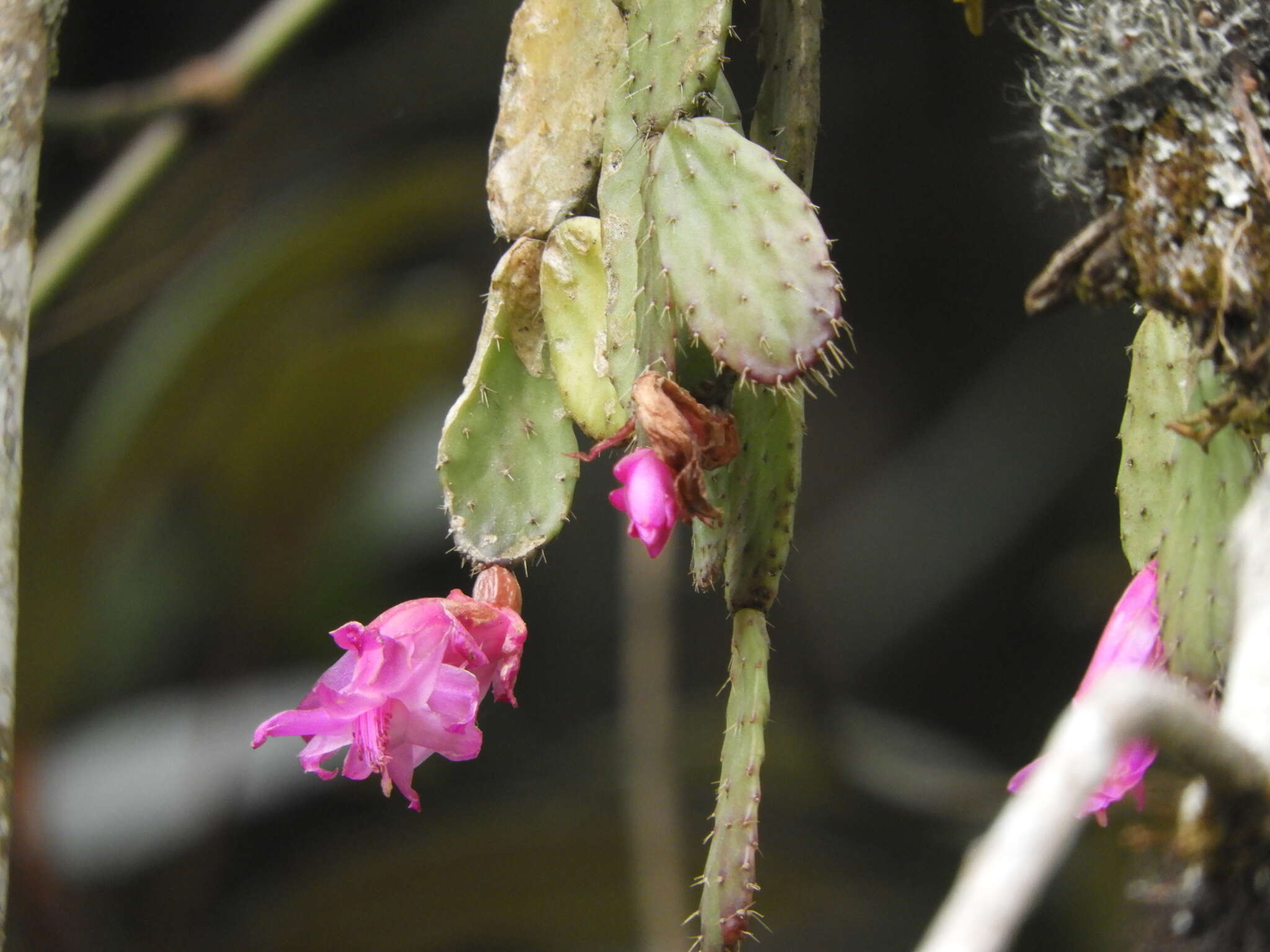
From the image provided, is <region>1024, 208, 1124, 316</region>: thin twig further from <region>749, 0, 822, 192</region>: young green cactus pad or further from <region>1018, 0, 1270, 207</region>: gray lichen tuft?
<region>749, 0, 822, 192</region>: young green cactus pad

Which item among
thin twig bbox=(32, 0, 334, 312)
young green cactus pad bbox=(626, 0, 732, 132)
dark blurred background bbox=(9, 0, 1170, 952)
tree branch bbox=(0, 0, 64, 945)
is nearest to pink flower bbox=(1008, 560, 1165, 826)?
young green cactus pad bbox=(626, 0, 732, 132)

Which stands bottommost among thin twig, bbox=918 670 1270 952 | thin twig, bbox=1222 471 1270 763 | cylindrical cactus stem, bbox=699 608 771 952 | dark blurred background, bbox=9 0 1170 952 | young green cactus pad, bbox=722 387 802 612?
thin twig, bbox=918 670 1270 952

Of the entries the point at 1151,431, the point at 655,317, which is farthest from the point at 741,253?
the point at 1151,431

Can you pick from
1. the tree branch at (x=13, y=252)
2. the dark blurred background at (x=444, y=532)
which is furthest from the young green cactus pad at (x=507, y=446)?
the dark blurred background at (x=444, y=532)

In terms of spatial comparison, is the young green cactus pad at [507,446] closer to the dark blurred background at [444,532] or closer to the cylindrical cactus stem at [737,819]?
the cylindrical cactus stem at [737,819]

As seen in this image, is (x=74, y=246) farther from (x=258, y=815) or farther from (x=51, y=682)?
(x=258, y=815)

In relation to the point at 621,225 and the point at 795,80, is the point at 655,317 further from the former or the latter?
the point at 795,80

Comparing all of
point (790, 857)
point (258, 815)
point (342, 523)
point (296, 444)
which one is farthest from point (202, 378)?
point (790, 857)
